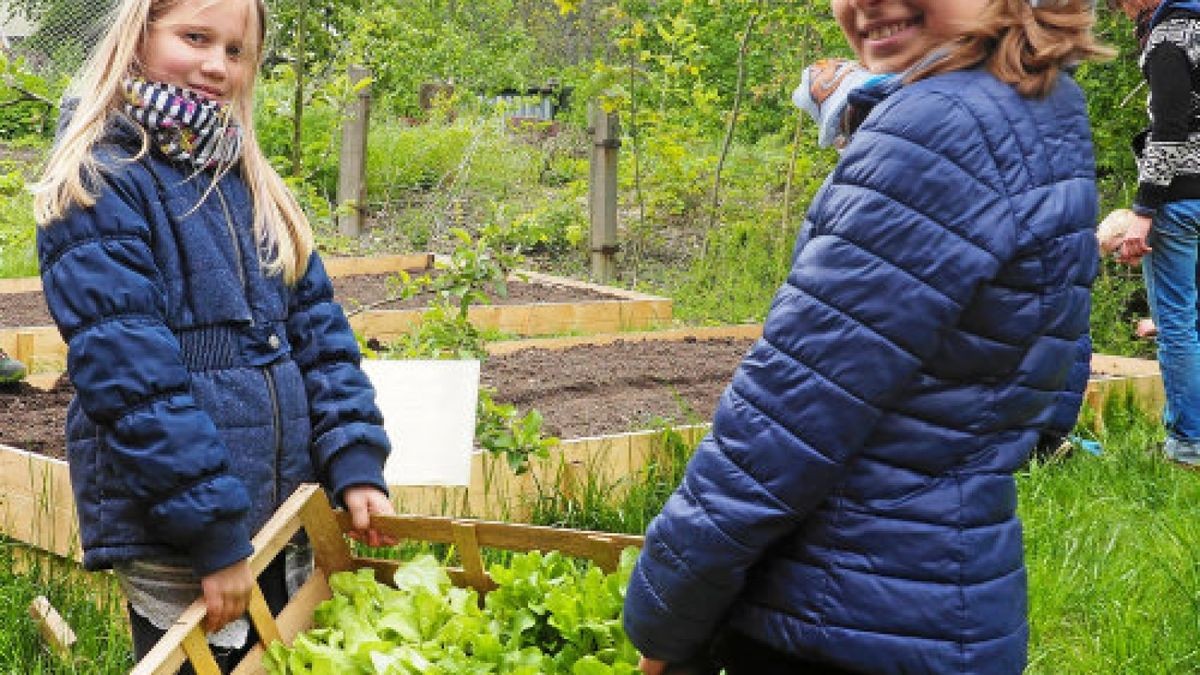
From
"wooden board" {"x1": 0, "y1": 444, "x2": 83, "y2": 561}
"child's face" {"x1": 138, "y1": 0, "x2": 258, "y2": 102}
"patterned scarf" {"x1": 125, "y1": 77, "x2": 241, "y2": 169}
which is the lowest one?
"wooden board" {"x1": 0, "y1": 444, "x2": 83, "y2": 561}

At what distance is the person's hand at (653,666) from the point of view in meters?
1.88

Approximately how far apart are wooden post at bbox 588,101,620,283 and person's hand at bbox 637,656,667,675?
7560 millimetres

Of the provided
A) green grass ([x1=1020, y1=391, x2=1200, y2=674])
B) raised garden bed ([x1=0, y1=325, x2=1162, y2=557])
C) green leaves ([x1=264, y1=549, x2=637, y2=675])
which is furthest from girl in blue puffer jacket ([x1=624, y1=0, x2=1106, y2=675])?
raised garden bed ([x1=0, y1=325, x2=1162, y2=557])

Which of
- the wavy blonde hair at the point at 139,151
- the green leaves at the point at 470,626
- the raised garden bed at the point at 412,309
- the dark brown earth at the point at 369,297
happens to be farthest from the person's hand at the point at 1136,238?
the wavy blonde hair at the point at 139,151

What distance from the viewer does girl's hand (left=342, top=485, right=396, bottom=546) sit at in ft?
8.02

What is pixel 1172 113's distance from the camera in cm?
501

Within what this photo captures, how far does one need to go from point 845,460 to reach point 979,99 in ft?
1.46

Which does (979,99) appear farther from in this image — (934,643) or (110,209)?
(110,209)

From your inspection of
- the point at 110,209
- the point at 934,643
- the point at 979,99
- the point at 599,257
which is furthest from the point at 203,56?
the point at 599,257

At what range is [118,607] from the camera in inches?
130

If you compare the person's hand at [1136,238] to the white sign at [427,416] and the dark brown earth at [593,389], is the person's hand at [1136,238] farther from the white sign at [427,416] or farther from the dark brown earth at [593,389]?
the white sign at [427,416]

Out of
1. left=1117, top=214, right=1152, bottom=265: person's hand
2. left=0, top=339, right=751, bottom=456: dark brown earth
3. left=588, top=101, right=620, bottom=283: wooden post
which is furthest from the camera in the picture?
left=588, top=101, right=620, bottom=283: wooden post

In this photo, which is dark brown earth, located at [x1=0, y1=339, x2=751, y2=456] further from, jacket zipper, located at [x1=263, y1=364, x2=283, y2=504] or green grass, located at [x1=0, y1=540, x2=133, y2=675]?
jacket zipper, located at [x1=263, y1=364, x2=283, y2=504]

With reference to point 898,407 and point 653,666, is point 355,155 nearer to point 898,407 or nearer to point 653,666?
point 653,666
